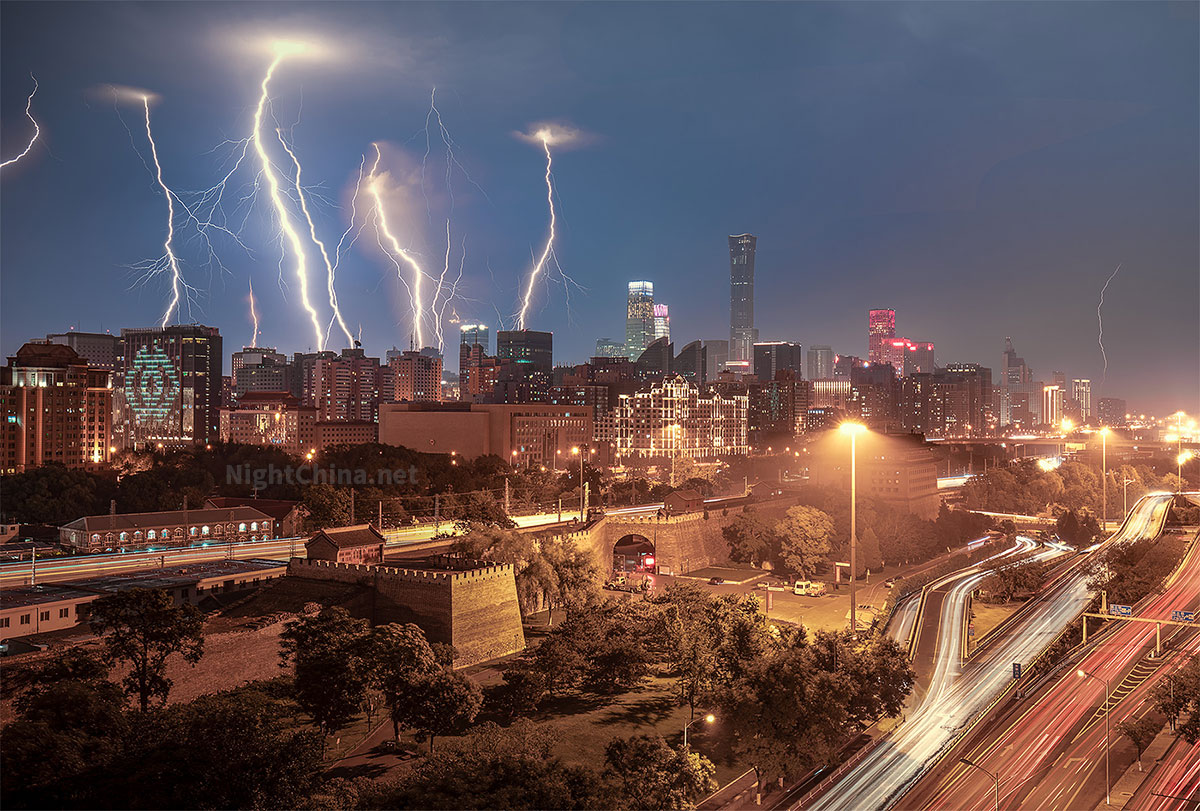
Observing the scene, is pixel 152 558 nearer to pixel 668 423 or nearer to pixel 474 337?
pixel 668 423

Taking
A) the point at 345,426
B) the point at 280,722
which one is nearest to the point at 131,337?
the point at 345,426

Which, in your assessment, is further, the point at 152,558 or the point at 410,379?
the point at 410,379

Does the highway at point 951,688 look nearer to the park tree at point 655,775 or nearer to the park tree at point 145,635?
the park tree at point 655,775

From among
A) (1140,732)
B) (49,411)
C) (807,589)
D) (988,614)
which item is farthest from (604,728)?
(49,411)

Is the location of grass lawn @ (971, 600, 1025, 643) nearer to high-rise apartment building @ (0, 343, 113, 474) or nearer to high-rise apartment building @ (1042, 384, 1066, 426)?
high-rise apartment building @ (0, 343, 113, 474)

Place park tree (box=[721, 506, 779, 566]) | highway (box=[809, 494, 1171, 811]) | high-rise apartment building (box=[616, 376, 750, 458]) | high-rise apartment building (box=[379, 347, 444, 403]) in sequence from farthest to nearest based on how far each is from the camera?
high-rise apartment building (box=[379, 347, 444, 403]), high-rise apartment building (box=[616, 376, 750, 458]), park tree (box=[721, 506, 779, 566]), highway (box=[809, 494, 1171, 811])

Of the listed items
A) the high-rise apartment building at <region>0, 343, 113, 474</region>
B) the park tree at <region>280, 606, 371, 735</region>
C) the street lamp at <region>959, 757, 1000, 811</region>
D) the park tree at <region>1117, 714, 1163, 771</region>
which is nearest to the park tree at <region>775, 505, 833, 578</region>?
the park tree at <region>1117, 714, 1163, 771</region>

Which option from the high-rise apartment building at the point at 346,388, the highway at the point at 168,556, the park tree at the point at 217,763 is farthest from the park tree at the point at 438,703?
the high-rise apartment building at the point at 346,388
